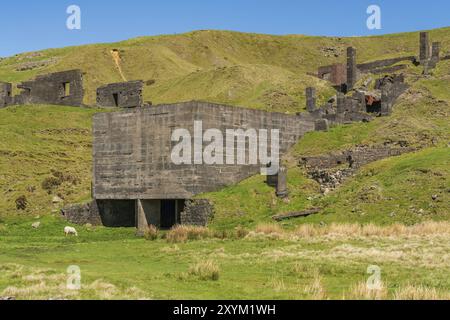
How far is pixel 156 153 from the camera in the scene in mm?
38969

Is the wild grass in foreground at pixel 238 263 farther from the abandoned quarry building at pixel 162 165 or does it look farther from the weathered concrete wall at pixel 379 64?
the weathered concrete wall at pixel 379 64

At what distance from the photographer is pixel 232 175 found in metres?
40.0

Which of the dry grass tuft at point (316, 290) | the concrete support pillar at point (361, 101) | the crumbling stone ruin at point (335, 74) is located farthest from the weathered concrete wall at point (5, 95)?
the dry grass tuft at point (316, 290)

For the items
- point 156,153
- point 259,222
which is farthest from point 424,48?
point 259,222

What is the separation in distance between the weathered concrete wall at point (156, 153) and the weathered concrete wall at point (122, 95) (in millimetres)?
26083

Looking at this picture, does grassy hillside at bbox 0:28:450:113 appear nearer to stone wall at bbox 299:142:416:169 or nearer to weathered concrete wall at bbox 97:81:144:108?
weathered concrete wall at bbox 97:81:144:108

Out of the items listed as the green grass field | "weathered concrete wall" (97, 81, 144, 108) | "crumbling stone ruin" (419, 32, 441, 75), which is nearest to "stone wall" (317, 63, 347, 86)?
the green grass field

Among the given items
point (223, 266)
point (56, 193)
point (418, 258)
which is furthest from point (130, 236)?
point (418, 258)

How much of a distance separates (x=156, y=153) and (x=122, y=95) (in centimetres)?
3197

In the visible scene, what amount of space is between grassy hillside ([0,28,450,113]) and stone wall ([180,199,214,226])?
28.0m

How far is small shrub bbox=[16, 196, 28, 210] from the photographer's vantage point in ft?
138

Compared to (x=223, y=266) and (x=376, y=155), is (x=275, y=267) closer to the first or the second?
(x=223, y=266)

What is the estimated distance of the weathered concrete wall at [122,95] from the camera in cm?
6825

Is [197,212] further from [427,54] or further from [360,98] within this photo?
[427,54]
